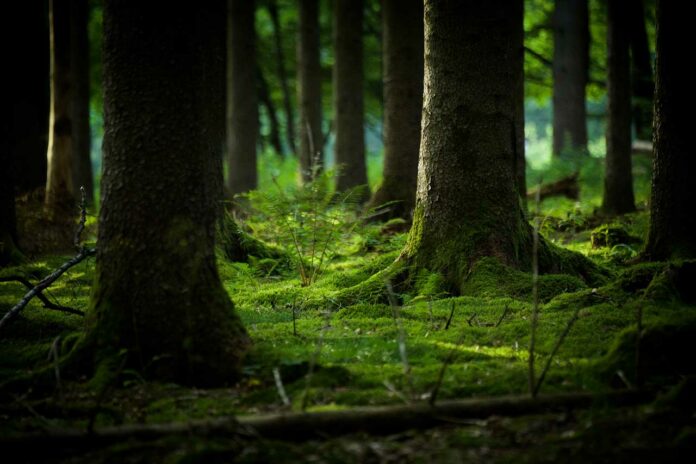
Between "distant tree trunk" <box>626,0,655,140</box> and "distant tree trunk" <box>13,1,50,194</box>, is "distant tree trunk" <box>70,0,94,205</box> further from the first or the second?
"distant tree trunk" <box>626,0,655,140</box>

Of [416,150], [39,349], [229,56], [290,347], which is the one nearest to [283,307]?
[290,347]

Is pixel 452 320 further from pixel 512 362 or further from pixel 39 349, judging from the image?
pixel 39 349

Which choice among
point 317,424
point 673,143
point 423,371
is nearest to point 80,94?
point 673,143

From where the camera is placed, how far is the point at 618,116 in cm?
1211

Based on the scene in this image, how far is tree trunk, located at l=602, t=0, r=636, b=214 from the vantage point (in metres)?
11.8

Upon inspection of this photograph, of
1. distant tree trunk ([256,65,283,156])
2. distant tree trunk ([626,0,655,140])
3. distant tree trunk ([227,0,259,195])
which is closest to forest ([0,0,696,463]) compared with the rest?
distant tree trunk ([227,0,259,195])

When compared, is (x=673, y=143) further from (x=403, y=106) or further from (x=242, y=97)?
(x=242, y=97)

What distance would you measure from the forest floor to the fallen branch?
4 centimetres

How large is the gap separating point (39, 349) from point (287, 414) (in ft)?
9.29

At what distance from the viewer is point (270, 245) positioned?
1013 centimetres

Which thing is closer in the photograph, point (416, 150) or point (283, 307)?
point (283, 307)

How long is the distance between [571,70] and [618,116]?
31.9 feet

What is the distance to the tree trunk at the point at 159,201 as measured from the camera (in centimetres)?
461

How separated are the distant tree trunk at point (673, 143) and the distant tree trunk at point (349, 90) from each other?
1011 cm
